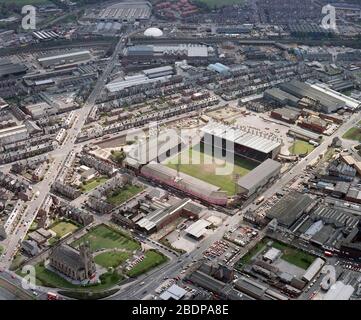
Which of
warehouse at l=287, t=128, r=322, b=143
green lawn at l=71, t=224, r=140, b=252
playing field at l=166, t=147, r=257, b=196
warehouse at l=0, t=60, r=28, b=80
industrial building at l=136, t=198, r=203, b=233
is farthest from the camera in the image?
warehouse at l=0, t=60, r=28, b=80

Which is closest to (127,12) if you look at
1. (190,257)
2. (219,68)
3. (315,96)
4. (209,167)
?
(219,68)

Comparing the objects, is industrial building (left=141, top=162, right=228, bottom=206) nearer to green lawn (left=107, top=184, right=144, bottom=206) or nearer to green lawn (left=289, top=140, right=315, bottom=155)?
green lawn (left=107, top=184, right=144, bottom=206)

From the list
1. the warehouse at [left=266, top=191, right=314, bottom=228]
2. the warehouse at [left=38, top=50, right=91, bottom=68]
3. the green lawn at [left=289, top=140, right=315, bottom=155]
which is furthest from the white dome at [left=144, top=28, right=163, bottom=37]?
the warehouse at [left=266, top=191, right=314, bottom=228]

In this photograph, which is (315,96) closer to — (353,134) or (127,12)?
(353,134)

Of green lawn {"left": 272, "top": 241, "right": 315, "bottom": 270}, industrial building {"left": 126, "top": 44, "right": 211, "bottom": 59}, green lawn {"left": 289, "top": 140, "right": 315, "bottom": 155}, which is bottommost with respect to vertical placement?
green lawn {"left": 272, "top": 241, "right": 315, "bottom": 270}

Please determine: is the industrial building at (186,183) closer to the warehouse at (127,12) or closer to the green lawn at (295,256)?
the green lawn at (295,256)

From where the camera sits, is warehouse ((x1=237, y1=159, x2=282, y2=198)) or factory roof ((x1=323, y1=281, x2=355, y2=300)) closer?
factory roof ((x1=323, y1=281, x2=355, y2=300))

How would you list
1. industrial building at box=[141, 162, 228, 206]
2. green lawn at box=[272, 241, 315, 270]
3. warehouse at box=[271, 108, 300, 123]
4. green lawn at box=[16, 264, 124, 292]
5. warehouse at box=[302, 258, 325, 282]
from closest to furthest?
1. green lawn at box=[16, 264, 124, 292]
2. warehouse at box=[302, 258, 325, 282]
3. green lawn at box=[272, 241, 315, 270]
4. industrial building at box=[141, 162, 228, 206]
5. warehouse at box=[271, 108, 300, 123]
